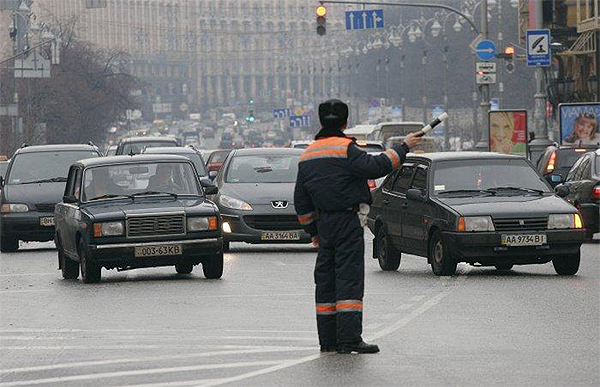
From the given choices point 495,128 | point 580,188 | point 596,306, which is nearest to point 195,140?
point 495,128

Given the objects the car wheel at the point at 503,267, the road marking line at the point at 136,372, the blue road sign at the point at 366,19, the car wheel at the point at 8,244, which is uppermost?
the blue road sign at the point at 366,19

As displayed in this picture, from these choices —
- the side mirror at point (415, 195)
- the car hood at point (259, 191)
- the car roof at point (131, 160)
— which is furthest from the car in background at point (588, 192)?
the car roof at point (131, 160)

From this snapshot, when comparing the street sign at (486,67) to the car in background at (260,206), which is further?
the street sign at (486,67)

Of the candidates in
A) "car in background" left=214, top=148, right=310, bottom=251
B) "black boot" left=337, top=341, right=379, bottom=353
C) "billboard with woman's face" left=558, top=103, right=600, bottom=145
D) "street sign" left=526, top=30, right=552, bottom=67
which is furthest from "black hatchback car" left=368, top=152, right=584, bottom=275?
"billboard with woman's face" left=558, top=103, right=600, bottom=145

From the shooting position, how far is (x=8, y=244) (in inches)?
1183

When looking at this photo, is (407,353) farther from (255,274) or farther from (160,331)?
(255,274)

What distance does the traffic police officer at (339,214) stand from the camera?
12.7m

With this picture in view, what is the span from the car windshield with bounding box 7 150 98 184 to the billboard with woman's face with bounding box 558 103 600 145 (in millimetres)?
22305

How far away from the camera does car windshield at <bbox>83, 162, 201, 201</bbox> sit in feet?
71.5

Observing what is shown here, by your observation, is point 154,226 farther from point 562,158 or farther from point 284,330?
point 562,158

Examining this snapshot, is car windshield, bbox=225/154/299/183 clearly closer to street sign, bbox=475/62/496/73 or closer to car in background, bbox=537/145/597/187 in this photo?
car in background, bbox=537/145/597/187

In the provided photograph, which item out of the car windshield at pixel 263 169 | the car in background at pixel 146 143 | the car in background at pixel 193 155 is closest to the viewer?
the car windshield at pixel 263 169

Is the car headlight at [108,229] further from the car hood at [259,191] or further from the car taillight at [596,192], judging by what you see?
the car taillight at [596,192]

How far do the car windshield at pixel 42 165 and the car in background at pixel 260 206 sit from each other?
3216 millimetres
